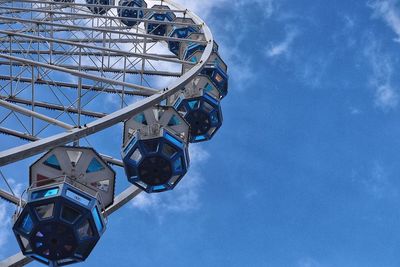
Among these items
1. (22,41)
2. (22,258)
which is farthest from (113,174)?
(22,41)

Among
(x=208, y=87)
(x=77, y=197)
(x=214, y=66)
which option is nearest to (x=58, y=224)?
(x=77, y=197)

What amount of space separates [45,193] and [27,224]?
1192 millimetres

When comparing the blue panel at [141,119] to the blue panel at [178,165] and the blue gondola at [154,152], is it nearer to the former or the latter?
the blue gondola at [154,152]

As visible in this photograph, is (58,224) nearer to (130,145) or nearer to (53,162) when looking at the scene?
(53,162)

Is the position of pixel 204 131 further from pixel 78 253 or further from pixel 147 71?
pixel 78 253

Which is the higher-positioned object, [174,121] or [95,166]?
[174,121]

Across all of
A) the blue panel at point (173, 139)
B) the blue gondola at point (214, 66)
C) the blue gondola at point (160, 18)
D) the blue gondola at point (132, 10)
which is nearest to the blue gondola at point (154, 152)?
the blue panel at point (173, 139)

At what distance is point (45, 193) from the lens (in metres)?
23.3

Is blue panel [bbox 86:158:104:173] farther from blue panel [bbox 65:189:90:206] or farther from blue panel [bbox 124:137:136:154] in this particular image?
blue panel [bbox 124:137:136:154]

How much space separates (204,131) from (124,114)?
13982 mm

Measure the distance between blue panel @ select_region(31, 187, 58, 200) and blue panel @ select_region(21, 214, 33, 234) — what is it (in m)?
0.67

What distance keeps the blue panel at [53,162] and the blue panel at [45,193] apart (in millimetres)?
2496

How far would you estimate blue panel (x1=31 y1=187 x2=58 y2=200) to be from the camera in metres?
23.2

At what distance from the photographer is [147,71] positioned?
38.5m
